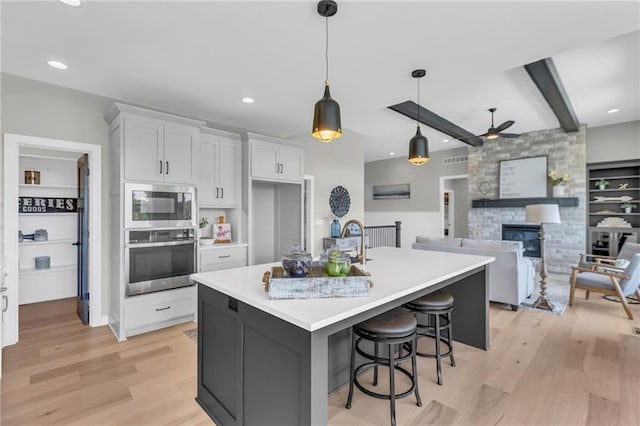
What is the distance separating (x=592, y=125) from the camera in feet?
19.6

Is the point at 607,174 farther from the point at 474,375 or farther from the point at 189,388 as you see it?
the point at 189,388

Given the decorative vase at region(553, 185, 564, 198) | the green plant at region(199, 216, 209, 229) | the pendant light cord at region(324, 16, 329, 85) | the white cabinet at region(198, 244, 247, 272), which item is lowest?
the white cabinet at region(198, 244, 247, 272)

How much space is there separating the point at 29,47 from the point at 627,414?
514 cm

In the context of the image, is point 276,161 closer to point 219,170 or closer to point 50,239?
→ point 219,170

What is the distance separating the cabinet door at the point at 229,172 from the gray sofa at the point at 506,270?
3143 millimetres

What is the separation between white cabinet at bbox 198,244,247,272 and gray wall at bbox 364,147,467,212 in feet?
19.6

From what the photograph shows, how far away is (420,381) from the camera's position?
93.7 inches

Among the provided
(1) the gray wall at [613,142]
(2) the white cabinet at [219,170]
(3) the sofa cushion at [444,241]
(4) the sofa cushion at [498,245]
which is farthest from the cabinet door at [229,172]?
(1) the gray wall at [613,142]

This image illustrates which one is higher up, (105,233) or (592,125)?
(592,125)

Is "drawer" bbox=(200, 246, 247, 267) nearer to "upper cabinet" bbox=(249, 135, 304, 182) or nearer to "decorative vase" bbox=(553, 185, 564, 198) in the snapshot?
"upper cabinet" bbox=(249, 135, 304, 182)

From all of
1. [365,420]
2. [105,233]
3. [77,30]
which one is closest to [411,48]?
[77,30]

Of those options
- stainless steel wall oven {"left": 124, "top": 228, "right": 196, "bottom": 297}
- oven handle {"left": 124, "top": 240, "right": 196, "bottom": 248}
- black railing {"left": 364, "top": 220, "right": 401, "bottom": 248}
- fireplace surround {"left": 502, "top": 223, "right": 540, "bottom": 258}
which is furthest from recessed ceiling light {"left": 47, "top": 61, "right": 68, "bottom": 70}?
fireplace surround {"left": 502, "top": 223, "right": 540, "bottom": 258}

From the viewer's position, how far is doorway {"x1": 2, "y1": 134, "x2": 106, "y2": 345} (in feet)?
9.79

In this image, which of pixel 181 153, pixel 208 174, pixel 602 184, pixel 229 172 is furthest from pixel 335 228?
pixel 602 184
